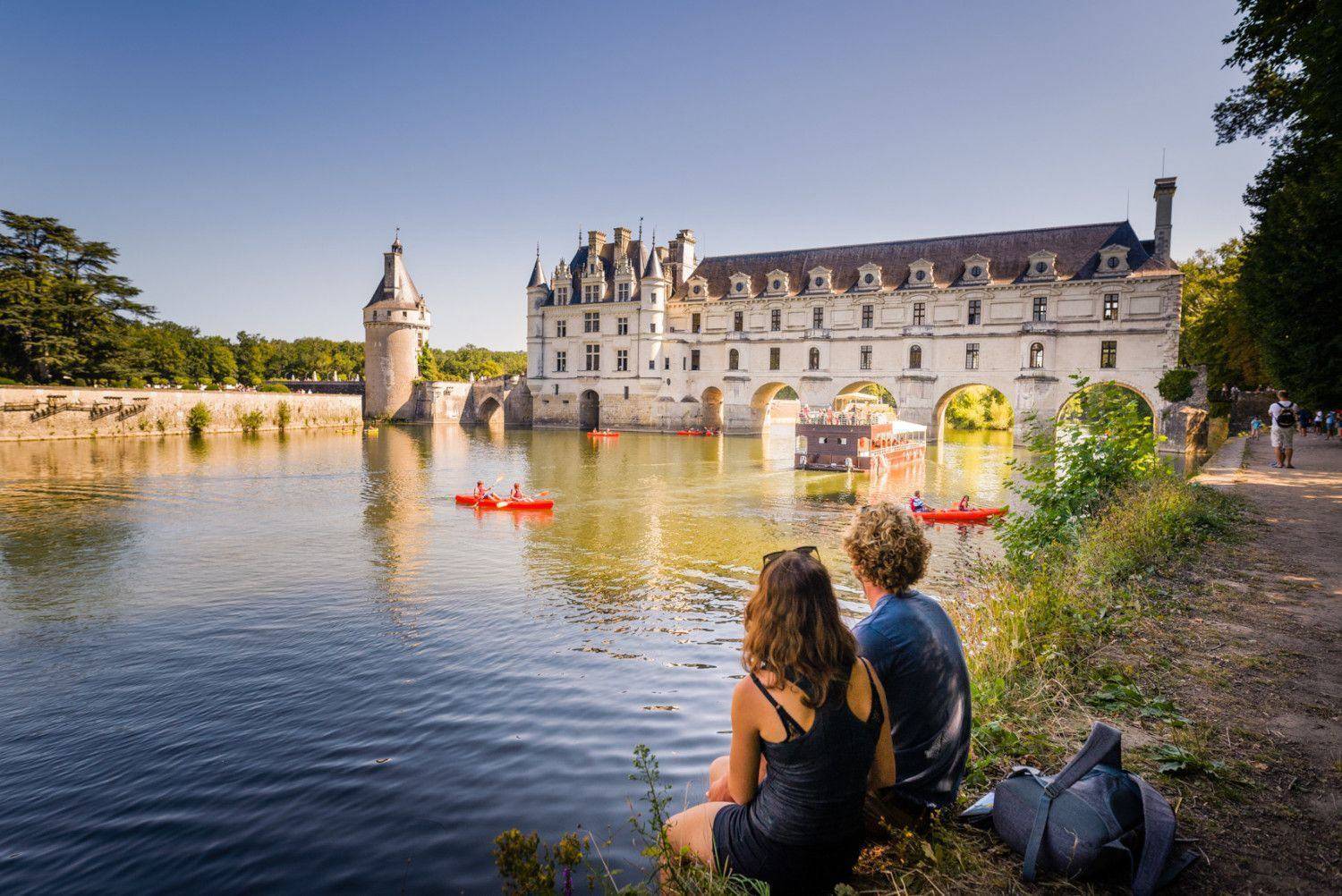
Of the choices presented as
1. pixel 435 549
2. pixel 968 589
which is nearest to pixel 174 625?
pixel 435 549

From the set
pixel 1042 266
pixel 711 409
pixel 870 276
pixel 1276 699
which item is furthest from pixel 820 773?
pixel 711 409

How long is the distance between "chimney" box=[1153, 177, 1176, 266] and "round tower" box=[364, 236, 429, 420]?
168 feet

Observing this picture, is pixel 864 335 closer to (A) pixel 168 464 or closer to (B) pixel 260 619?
(A) pixel 168 464

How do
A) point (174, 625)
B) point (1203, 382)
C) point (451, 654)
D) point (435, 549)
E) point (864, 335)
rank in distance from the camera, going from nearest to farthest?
point (451, 654) → point (174, 625) → point (435, 549) → point (1203, 382) → point (864, 335)

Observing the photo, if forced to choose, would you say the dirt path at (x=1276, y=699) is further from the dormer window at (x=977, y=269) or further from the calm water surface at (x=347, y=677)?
the dormer window at (x=977, y=269)

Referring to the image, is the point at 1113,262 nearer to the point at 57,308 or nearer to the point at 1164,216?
the point at 1164,216

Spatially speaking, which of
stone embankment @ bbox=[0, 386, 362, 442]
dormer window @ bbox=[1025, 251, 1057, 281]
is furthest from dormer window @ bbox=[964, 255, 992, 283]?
stone embankment @ bbox=[0, 386, 362, 442]

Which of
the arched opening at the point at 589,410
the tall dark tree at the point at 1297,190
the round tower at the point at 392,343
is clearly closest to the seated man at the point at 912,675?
the tall dark tree at the point at 1297,190

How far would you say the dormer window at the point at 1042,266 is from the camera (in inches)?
1547

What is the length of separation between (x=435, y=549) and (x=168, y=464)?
20449 mm

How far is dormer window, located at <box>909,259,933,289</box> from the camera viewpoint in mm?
42781

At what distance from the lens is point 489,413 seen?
6378 centimetres

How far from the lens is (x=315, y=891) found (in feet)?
14.5

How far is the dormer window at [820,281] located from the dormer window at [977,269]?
8099 mm
